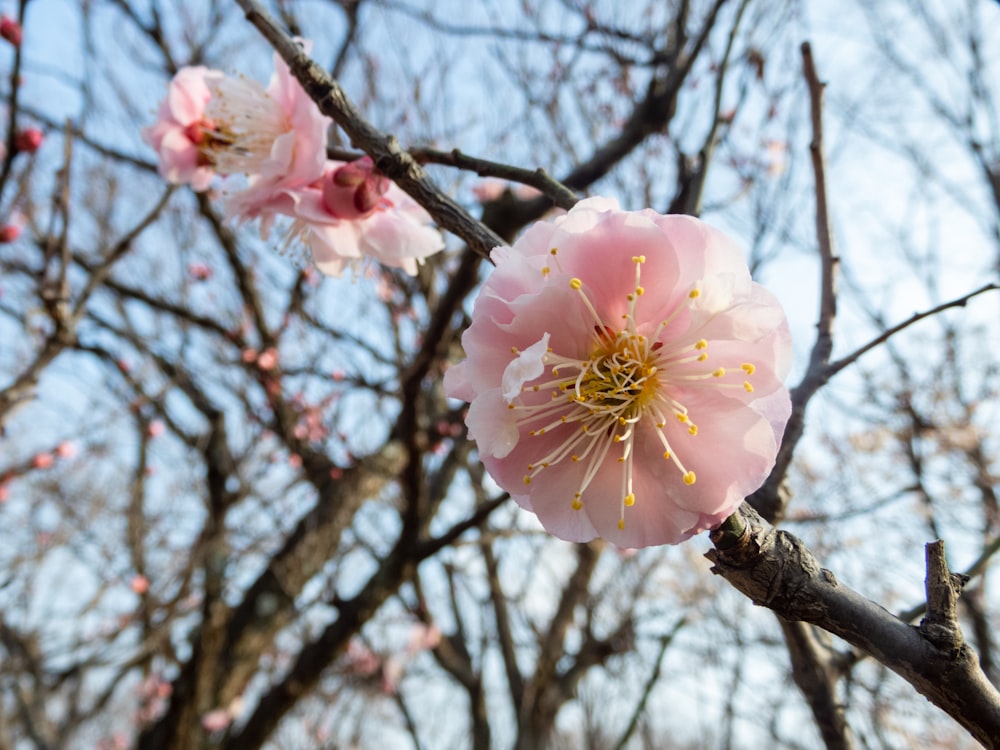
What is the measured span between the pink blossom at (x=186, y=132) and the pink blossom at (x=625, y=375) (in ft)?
3.37

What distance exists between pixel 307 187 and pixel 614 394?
2.31 feet

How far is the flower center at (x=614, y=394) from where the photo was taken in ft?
2.44

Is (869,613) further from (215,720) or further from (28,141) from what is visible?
(215,720)

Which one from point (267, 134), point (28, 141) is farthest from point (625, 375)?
point (28, 141)

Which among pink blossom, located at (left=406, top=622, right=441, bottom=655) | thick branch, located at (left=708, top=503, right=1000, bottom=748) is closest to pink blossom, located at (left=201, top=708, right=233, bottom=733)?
pink blossom, located at (left=406, top=622, right=441, bottom=655)

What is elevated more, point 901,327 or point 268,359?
point 268,359

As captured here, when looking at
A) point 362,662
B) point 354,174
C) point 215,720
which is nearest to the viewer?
point 354,174

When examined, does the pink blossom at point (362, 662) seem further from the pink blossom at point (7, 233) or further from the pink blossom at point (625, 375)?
the pink blossom at point (625, 375)

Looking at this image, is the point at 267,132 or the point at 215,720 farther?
the point at 215,720

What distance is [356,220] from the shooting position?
1.18 m

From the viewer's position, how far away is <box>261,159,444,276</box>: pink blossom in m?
1.14

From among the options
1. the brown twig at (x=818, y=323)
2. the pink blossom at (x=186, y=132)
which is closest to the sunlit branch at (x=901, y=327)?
the brown twig at (x=818, y=323)

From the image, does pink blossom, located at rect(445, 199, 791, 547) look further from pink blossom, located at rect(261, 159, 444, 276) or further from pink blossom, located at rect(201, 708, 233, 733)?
pink blossom, located at rect(201, 708, 233, 733)

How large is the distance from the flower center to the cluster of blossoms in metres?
0.47
